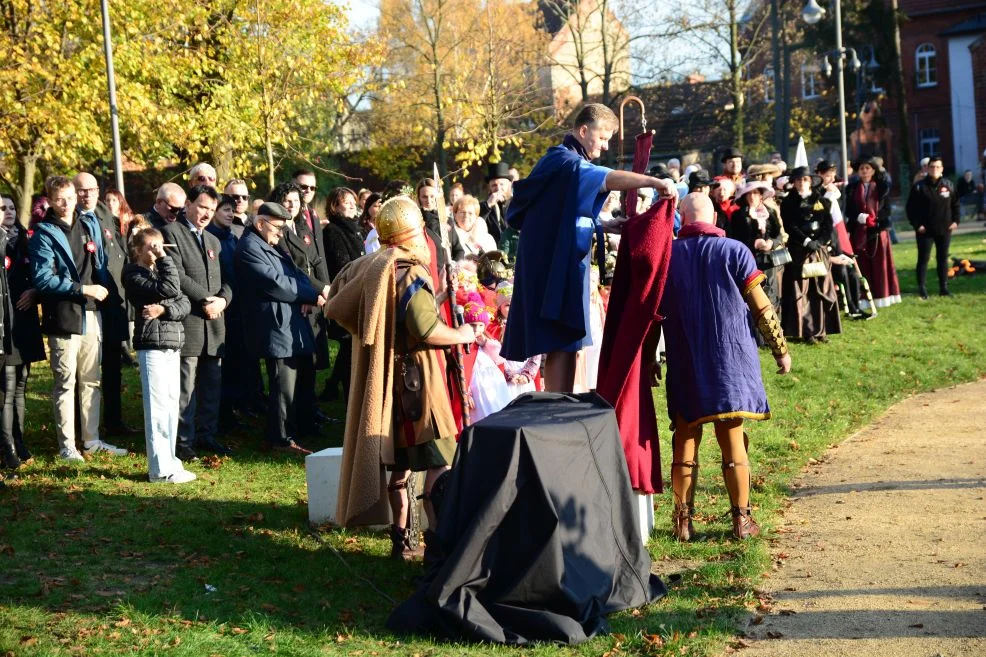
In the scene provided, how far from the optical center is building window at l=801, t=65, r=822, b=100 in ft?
164

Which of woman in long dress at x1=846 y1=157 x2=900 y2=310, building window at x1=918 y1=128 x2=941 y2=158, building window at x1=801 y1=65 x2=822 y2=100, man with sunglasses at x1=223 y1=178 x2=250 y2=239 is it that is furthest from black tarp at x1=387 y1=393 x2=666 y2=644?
building window at x1=918 y1=128 x2=941 y2=158

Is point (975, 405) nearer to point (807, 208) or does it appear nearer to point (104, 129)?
point (807, 208)

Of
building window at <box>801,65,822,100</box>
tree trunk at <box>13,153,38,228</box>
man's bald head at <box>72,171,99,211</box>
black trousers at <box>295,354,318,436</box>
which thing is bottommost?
black trousers at <box>295,354,318,436</box>

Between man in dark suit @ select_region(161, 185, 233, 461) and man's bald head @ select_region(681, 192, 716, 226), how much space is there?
13.4 ft

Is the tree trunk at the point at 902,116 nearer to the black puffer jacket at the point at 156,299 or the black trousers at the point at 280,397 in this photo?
the black trousers at the point at 280,397

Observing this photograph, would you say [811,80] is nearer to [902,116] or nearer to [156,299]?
[902,116]

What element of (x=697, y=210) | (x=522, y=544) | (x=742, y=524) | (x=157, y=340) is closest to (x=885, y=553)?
(x=742, y=524)

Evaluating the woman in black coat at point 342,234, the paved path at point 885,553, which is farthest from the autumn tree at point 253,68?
the paved path at point 885,553

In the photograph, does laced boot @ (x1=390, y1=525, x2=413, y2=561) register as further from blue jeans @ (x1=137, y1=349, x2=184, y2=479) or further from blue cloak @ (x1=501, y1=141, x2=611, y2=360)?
blue jeans @ (x1=137, y1=349, x2=184, y2=479)

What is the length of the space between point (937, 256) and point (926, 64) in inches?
1657

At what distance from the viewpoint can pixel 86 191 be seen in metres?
10.1

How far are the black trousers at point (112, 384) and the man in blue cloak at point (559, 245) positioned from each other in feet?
16.0

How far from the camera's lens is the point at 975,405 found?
1148cm

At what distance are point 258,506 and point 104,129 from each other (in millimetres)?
14568
